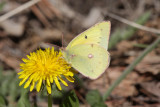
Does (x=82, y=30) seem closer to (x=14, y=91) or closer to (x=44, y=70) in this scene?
(x=14, y=91)

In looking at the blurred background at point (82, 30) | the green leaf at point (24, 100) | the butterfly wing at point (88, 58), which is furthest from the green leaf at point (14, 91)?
the butterfly wing at point (88, 58)

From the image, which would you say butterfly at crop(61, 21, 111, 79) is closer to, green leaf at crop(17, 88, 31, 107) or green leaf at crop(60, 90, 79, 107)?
green leaf at crop(60, 90, 79, 107)

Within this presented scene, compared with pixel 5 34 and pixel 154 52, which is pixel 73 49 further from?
pixel 5 34

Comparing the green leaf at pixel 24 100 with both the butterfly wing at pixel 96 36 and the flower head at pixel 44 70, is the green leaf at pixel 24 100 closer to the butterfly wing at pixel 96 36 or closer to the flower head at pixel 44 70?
the flower head at pixel 44 70

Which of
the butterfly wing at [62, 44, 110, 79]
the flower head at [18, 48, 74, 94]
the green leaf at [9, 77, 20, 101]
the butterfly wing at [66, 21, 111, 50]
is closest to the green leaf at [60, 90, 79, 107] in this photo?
the flower head at [18, 48, 74, 94]

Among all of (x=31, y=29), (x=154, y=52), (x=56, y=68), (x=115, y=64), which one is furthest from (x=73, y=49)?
(x=31, y=29)

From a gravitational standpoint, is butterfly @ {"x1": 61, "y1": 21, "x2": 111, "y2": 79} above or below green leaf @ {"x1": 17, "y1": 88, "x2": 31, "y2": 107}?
above

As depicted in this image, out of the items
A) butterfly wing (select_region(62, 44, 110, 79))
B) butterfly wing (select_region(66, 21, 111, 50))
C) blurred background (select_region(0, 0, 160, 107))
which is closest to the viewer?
butterfly wing (select_region(62, 44, 110, 79))
